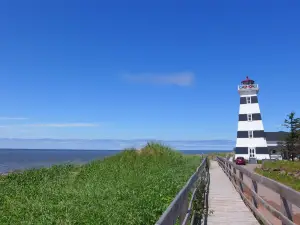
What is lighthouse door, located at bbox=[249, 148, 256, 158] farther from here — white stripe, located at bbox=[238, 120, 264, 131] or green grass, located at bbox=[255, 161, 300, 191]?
green grass, located at bbox=[255, 161, 300, 191]

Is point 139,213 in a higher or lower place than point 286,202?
lower

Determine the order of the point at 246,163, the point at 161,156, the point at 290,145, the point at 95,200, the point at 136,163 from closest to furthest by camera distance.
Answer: the point at 95,200, the point at 136,163, the point at 161,156, the point at 246,163, the point at 290,145

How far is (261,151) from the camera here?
52906 millimetres

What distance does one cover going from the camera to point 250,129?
52.9 m

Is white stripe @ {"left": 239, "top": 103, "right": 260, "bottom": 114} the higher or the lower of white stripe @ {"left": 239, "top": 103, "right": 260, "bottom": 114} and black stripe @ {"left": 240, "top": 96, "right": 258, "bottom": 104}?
the lower

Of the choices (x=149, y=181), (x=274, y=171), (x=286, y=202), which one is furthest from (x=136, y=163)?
(x=286, y=202)

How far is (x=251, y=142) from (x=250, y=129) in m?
1.88

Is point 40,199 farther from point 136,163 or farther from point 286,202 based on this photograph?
point 136,163

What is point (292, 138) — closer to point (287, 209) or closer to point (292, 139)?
point (292, 139)

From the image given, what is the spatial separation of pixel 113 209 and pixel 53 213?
178cm

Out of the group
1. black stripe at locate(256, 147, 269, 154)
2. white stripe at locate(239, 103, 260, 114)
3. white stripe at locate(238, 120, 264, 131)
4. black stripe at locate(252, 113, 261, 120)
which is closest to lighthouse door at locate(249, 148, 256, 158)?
black stripe at locate(256, 147, 269, 154)

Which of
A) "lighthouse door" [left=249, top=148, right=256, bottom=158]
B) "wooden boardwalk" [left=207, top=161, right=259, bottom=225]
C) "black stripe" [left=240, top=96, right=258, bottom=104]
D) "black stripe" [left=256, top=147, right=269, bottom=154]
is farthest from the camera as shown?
"black stripe" [left=240, top=96, right=258, bottom=104]

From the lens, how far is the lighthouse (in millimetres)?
52688

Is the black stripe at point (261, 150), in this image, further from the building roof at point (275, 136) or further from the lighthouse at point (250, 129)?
the building roof at point (275, 136)
